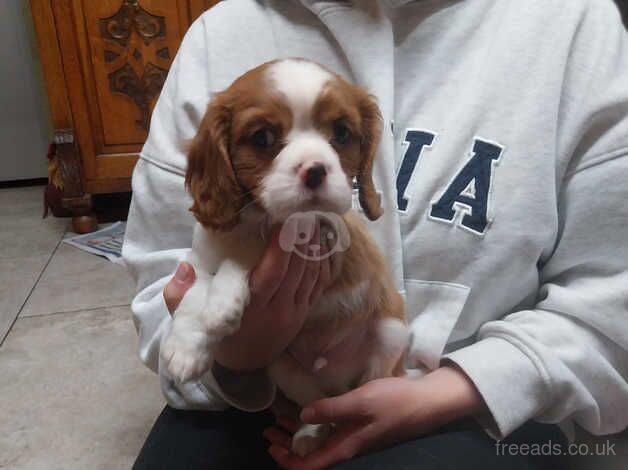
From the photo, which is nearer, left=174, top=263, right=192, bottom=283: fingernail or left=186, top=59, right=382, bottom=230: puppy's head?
left=186, top=59, right=382, bottom=230: puppy's head

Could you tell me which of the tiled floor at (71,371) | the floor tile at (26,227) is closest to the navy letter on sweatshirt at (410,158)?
the tiled floor at (71,371)

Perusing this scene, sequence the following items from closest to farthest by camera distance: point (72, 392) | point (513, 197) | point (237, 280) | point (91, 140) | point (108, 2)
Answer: point (237, 280) → point (513, 197) → point (72, 392) → point (108, 2) → point (91, 140)

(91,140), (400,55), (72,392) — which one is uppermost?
(400,55)

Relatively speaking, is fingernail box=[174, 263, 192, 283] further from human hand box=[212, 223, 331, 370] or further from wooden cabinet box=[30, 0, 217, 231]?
wooden cabinet box=[30, 0, 217, 231]

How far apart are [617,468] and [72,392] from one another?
1.35 m

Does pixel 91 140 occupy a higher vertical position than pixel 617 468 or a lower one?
lower

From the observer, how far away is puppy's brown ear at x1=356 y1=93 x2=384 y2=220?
857mm

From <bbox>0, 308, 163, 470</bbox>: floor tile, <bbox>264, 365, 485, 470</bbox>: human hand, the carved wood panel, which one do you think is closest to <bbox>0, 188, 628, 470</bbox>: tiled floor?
<bbox>0, 308, 163, 470</bbox>: floor tile

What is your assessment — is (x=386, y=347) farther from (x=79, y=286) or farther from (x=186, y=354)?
(x=79, y=286)

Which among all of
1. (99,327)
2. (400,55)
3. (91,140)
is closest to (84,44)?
(91,140)

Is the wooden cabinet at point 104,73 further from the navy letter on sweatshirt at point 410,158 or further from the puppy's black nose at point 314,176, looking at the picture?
the puppy's black nose at point 314,176

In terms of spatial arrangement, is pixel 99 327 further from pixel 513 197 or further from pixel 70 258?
pixel 513 197

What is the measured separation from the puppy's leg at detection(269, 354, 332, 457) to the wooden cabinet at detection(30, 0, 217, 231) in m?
1.92

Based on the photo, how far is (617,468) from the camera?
0.92 m
